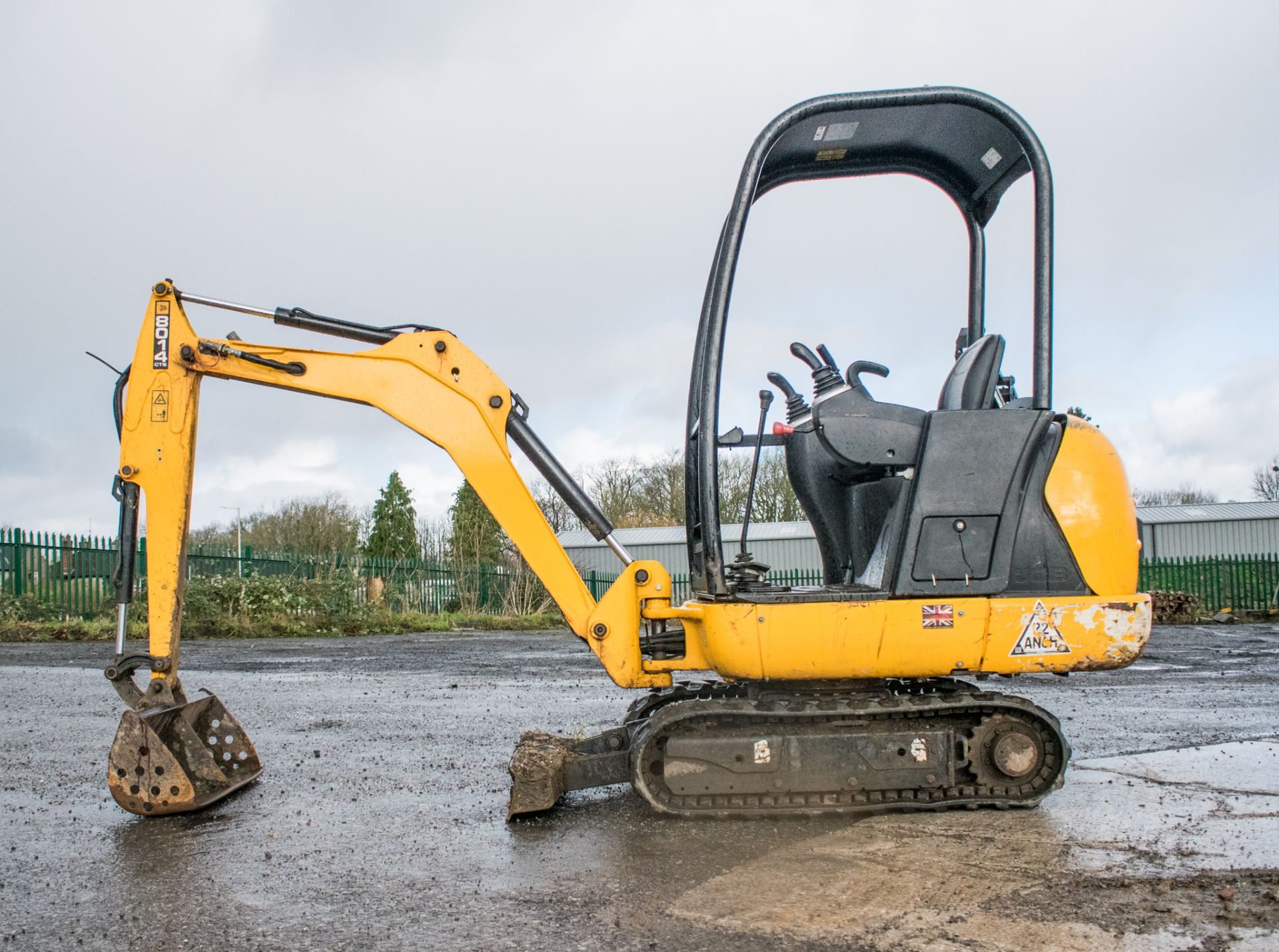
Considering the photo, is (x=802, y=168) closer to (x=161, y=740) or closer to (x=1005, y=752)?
(x=1005, y=752)

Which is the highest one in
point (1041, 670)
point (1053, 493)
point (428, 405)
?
point (428, 405)

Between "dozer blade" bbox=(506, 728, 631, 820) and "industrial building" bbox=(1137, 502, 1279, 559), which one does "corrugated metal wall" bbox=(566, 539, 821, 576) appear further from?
"dozer blade" bbox=(506, 728, 631, 820)

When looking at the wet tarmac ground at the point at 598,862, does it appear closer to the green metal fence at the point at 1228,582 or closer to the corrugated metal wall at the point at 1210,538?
the green metal fence at the point at 1228,582

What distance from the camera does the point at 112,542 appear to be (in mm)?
21156

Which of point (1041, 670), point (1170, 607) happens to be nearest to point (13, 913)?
point (1041, 670)

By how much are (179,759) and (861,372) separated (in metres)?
3.78

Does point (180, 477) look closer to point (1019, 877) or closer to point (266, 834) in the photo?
point (266, 834)

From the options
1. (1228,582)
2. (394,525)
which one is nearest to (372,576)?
(394,525)

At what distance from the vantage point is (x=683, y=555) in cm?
3816

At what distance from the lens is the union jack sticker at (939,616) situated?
13.7ft

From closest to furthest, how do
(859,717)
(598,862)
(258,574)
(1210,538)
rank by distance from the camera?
(598,862)
(859,717)
(258,574)
(1210,538)

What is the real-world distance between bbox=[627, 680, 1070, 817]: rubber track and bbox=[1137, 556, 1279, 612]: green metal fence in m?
24.7

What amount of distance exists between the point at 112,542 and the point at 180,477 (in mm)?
18661

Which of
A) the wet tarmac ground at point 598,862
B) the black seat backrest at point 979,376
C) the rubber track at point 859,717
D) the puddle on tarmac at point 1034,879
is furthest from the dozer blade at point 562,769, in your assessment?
the black seat backrest at point 979,376
